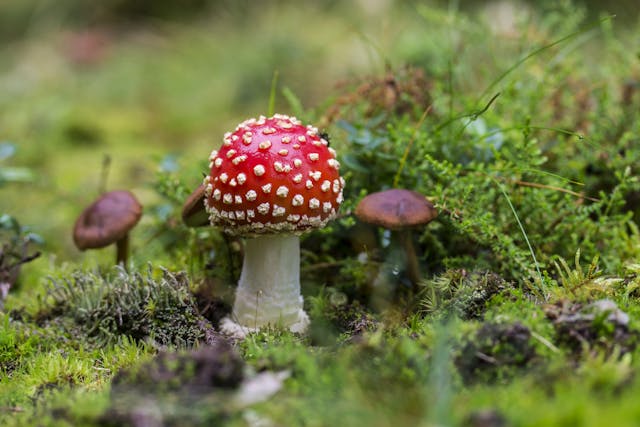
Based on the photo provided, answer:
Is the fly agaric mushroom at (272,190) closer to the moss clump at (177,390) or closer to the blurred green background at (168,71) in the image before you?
the moss clump at (177,390)

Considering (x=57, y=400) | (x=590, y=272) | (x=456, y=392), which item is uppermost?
(x=590, y=272)

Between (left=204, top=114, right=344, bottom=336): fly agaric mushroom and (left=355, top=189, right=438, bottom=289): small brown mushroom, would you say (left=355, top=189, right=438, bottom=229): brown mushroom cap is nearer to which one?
(left=355, top=189, right=438, bottom=289): small brown mushroom

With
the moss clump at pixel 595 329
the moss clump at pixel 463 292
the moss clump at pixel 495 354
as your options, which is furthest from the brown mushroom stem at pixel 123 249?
the moss clump at pixel 595 329

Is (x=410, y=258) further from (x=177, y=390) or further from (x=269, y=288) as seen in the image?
(x=177, y=390)

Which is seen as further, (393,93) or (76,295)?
(393,93)

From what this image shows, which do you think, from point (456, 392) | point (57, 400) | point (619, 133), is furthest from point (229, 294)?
point (619, 133)

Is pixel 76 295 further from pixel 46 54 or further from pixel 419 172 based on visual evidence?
pixel 46 54

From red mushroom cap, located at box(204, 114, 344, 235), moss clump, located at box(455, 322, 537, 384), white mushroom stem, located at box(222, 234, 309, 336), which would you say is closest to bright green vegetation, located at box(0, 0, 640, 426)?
moss clump, located at box(455, 322, 537, 384)
